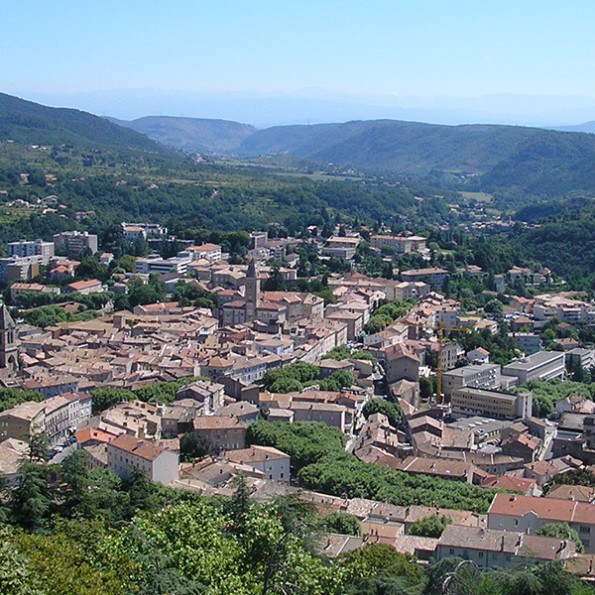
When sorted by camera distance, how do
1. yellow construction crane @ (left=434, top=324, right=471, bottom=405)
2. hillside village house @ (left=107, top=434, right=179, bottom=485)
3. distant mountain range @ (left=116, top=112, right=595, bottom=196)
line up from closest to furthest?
hillside village house @ (left=107, top=434, right=179, bottom=485) < yellow construction crane @ (left=434, top=324, right=471, bottom=405) < distant mountain range @ (left=116, top=112, right=595, bottom=196)

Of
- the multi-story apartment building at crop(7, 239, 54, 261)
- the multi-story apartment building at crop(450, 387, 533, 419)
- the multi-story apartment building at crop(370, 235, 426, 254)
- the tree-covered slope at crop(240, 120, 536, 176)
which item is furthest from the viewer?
the tree-covered slope at crop(240, 120, 536, 176)

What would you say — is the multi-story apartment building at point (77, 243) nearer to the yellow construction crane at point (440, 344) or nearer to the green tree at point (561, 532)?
the yellow construction crane at point (440, 344)

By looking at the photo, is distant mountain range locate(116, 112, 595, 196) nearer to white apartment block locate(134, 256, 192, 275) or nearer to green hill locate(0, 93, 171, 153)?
green hill locate(0, 93, 171, 153)

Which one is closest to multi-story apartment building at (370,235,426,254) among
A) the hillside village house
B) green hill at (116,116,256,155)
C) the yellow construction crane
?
the yellow construction crane

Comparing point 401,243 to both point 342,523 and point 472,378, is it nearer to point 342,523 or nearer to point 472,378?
point 472,378

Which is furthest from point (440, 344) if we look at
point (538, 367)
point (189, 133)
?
point (189, 133)

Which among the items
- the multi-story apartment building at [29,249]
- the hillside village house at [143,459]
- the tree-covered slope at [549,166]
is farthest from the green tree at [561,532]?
the tree-covered slope at [549,166]
